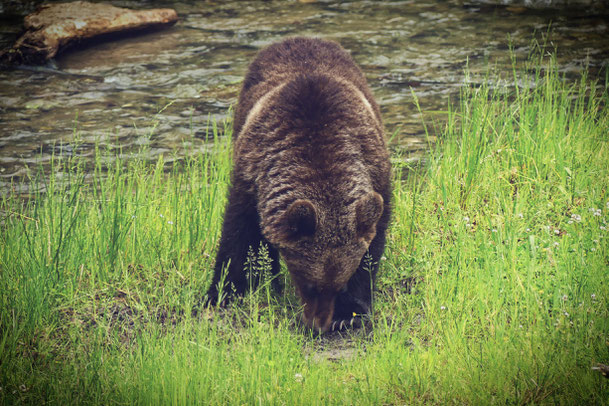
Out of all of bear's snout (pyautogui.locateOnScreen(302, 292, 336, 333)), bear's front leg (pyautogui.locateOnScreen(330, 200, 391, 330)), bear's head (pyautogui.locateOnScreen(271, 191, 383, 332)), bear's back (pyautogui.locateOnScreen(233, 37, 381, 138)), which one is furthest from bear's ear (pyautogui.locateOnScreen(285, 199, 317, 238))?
bear's back (pyautogui.locateOnScreen(233, 37, 381, 138))

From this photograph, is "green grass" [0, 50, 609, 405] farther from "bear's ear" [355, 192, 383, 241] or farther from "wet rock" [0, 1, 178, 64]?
"wet rock" [0, 1, 178, 64]

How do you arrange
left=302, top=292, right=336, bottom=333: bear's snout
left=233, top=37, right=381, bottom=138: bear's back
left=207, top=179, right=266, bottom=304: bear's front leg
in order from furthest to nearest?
1. left=233, top=37, right=381, bottom=138: bear's back
2. left=207, top=179, right=266, bottom=304: bear's front leg
3. left=302, top=292, right=336, bottom=333: bear's snout

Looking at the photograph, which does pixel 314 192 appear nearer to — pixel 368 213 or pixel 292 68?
pixel 368 213

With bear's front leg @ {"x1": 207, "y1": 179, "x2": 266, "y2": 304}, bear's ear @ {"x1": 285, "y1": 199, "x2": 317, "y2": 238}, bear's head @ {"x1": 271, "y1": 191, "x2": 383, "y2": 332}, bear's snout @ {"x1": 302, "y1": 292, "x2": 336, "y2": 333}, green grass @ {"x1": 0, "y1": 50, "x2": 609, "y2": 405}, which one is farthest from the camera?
bear's front leg @ {"x1": 207, "y1": 179, "x2": 266, "y2": 304}

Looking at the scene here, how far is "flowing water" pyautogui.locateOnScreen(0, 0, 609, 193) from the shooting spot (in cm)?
804

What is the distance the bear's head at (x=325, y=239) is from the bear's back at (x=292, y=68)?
4.19 ft

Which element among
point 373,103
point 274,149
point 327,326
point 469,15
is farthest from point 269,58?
point 469,15

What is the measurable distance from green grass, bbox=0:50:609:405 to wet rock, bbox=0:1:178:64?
427cm

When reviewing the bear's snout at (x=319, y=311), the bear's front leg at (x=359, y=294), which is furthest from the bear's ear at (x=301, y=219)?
the bear's front leg at (x=359, y=294)

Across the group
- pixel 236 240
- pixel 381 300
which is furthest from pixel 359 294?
pixel 236 240

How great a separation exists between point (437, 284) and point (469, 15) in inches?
338

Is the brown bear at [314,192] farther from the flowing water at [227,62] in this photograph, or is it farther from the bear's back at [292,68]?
the flowing water at [227,62]

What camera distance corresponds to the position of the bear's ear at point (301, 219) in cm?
421

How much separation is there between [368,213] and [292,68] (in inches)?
62.9
